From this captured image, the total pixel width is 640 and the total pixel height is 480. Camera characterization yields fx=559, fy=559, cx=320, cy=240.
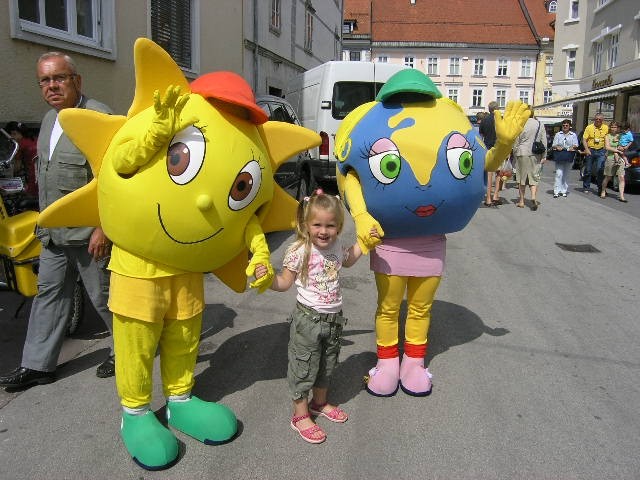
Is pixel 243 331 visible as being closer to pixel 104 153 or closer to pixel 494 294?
pixel 104 153

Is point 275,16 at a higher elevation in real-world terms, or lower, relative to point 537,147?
higher

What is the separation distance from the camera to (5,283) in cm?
383

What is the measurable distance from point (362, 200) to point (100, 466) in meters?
1.84

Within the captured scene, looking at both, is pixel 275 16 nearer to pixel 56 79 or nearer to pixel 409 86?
pixel 56 79

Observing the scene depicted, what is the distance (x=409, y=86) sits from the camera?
9.89 feet

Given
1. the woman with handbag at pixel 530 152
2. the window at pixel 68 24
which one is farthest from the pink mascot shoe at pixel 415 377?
the woman with handbag at pixel 530 152

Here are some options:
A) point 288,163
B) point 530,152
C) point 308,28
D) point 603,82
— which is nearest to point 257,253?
point 288,163

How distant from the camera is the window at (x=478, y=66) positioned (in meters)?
50.1

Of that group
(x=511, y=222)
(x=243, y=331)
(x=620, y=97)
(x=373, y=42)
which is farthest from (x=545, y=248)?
(x=373, y=42)

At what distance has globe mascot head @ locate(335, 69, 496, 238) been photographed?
2.96m

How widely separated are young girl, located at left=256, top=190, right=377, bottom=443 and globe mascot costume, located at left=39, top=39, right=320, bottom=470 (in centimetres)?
22

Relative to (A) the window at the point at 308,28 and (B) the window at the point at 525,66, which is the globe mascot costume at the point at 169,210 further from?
(B) the window at the point at 525,66

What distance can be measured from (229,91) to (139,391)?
4.86ft

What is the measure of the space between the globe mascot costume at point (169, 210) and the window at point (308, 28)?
18.7m
